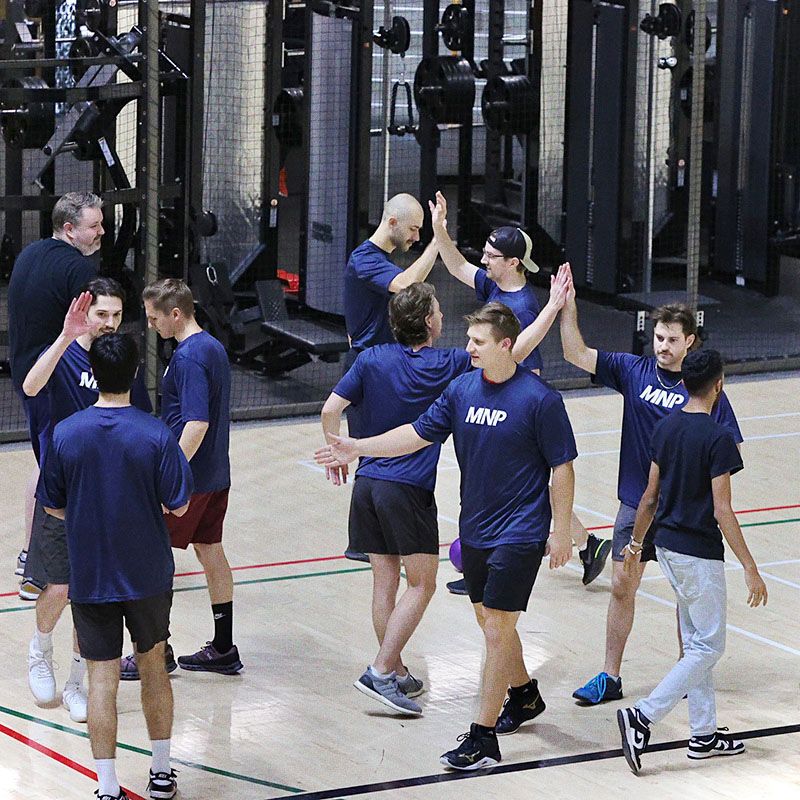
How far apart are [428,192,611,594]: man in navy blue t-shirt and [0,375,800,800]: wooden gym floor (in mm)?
167

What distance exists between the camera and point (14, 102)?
10930 millimetres

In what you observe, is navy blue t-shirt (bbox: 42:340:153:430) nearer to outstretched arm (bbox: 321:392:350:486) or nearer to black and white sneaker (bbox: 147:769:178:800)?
outstretched arm (bbox: 321:392:350:486)

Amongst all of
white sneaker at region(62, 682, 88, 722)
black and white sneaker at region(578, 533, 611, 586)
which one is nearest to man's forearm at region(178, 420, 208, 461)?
white sneaker at region(62, 682, 88, 722)

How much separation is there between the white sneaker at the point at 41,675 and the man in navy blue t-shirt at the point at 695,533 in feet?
7.35

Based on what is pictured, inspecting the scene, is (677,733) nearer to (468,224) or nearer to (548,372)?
(548,372)

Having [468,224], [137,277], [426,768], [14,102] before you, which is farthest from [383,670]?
[468,224]

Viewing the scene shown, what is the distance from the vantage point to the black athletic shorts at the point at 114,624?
5395 millimetres

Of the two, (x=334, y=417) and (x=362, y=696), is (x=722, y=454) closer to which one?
(x=334, y=417)

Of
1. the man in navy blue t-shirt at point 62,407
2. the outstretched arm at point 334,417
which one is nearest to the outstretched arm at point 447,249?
the outstretched arm at point 334,417

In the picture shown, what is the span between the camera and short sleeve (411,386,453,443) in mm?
5992

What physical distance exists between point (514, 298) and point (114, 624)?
2.97m

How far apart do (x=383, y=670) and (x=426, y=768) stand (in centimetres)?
66

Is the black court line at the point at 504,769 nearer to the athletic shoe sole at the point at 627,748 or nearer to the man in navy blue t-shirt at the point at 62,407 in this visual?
the athletic shoe sole at the point at 627,748

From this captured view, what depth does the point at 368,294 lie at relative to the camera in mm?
7969
